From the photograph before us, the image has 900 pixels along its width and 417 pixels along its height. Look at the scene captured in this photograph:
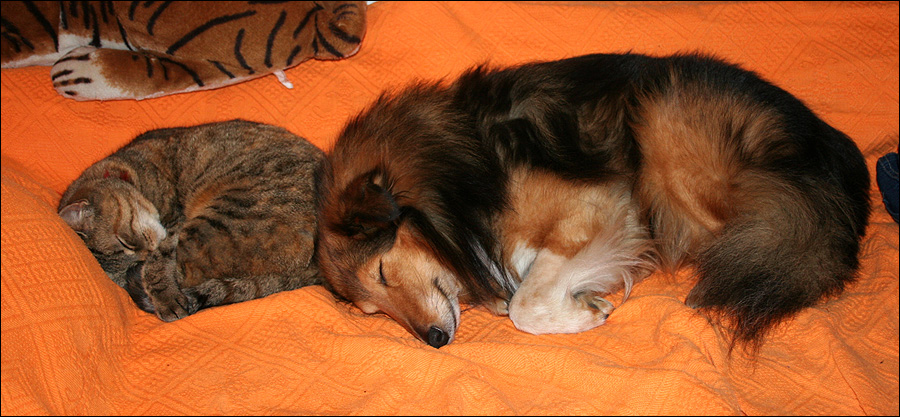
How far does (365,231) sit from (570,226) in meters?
0.91

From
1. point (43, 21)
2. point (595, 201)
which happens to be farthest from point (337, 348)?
point (43, 21)

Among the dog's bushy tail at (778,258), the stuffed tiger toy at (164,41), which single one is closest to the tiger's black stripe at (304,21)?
the stuffed tiger toy at (164,41)

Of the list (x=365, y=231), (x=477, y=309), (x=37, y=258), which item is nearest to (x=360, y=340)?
(x=365, y=231)

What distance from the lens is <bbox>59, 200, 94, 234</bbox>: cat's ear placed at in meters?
2.78

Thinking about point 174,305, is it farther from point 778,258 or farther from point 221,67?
point 778,258

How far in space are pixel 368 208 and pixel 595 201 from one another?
40.1 inches

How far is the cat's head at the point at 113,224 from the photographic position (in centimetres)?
286

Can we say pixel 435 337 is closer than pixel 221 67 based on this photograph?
Yes

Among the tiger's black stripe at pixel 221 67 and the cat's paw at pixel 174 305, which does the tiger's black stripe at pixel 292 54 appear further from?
the cat's paw at pixel 174 305

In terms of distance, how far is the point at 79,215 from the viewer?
2785 millimetres

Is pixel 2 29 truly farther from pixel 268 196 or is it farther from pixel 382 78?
pixel 382 78

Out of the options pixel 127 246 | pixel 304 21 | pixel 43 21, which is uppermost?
pixel 304 21

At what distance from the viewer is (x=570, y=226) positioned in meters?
2.60

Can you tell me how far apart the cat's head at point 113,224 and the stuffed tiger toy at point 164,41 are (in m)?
0.54
